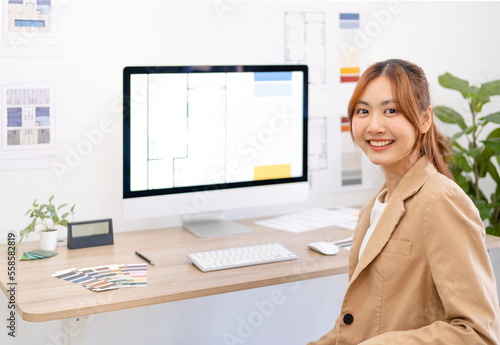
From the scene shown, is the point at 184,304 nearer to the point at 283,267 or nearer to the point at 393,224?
the point at 283,267

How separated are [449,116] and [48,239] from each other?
5.57ft

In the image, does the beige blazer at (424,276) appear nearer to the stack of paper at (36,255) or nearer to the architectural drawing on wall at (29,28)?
the stack of paper at (36,255)

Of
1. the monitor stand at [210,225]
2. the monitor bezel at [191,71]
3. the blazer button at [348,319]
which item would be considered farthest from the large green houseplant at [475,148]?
the blazer button at [348,319]

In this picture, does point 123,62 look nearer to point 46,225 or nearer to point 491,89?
point 46,225

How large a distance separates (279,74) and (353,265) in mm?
881

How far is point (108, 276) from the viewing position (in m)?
1.79

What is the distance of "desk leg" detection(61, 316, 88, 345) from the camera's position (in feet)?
5.43

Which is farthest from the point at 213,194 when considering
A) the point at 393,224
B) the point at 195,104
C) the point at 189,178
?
the point at 393,224

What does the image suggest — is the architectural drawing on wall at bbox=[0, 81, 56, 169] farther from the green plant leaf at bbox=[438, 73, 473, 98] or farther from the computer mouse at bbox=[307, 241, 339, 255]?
the green plant leaf at bbox=[438, 73, 473, 98]

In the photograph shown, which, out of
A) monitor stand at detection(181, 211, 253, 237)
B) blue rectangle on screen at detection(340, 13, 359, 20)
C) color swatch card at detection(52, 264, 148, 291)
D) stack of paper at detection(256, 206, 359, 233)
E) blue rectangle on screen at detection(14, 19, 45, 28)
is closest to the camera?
color swatch card at detection(52, 264, 148, 291)

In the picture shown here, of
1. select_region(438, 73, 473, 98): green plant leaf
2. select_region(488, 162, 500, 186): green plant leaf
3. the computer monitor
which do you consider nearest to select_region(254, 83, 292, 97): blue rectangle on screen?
the computer monitor

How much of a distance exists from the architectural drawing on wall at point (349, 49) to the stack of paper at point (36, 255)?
140cm

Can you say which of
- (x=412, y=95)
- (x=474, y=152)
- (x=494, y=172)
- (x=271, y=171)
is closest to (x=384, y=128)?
(x=412, y=95)

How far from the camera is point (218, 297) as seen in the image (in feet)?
8.36
